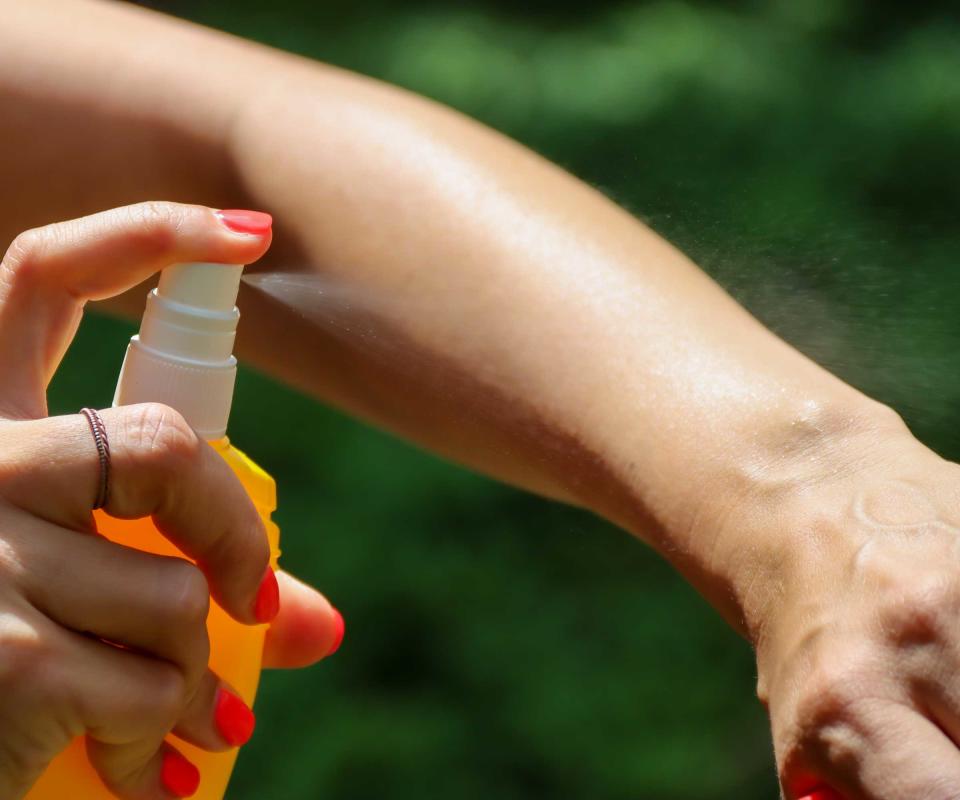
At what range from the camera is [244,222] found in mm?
571

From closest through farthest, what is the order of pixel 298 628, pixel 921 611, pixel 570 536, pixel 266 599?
1. pixel 921 611
2. pixel 266 599
3. pixel 298 628
4. pixel 570 536

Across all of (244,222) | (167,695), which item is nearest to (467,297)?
(244,222)

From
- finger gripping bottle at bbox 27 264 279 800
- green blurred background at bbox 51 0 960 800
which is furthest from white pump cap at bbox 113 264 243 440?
green blurred background at bbox 51 0 960 800

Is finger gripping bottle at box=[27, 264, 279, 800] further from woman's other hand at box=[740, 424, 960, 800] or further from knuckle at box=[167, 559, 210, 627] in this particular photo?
woman's other hand at box=[740, 424, 960, 800]

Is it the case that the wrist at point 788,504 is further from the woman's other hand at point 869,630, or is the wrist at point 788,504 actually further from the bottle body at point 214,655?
the bottle body at point 214,655

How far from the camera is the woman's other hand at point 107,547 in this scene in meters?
0.51

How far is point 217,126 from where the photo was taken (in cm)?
80

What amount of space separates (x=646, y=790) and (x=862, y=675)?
1.63 m

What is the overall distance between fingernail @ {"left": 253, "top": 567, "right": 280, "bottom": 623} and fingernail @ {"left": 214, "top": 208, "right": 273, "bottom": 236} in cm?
16

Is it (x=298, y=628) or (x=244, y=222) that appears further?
(x=298, y=628)

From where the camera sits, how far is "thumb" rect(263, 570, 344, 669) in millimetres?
694

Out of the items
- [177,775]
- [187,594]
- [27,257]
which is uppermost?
[27,257]

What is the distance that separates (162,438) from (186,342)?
0.06 m

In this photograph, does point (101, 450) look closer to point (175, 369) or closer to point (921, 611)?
point (175, 369)
